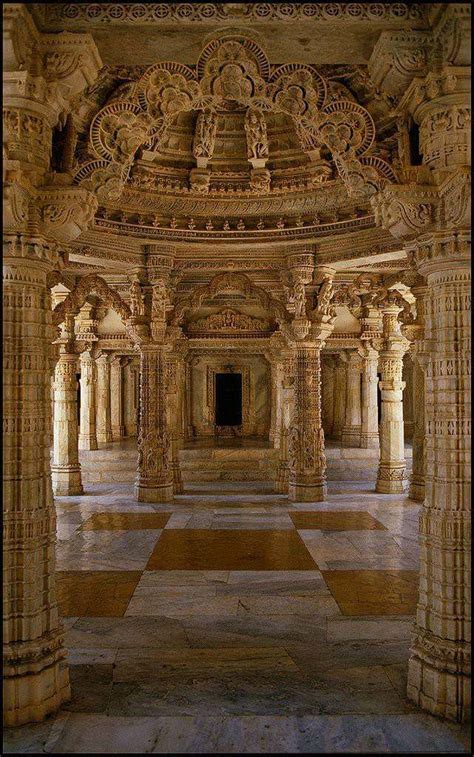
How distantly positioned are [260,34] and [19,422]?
3110 millimetres

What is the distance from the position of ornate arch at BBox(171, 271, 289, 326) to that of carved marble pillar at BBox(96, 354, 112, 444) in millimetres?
7252

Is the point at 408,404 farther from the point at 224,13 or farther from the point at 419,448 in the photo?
the point at 224,13

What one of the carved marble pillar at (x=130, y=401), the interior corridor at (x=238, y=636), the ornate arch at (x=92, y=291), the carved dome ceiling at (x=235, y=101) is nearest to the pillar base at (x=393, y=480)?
the interior corridor at (x=238, y=636)

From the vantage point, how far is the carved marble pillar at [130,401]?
2125 centimetres

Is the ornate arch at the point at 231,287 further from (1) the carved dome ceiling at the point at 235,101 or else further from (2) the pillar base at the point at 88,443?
(2) the pillar base at the point at 88,443

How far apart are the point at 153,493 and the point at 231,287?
4.37m

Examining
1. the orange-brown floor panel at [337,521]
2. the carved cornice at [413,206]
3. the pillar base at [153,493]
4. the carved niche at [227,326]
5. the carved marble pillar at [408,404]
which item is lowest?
the orange-brown floor panel at [337,521]

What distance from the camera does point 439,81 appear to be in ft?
12.3

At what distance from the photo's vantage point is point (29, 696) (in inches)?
148

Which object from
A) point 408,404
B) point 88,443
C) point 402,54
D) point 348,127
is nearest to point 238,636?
point 348,127

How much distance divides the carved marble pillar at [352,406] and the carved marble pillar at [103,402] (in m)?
7.82

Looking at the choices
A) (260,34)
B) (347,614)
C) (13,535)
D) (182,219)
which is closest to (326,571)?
(347,614)

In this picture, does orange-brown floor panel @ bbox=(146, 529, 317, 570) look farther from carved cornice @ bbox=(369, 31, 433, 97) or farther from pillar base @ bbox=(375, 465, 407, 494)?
carved cornice @ bbox=(369, 31, 433, 97)

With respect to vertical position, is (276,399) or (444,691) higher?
(276,399)
